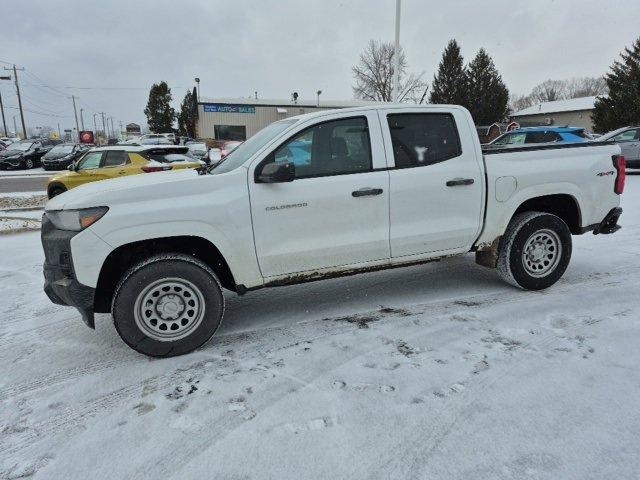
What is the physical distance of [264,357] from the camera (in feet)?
11.7

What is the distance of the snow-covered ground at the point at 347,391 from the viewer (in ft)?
7.93

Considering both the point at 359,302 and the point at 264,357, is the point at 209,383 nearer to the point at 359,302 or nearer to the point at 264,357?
the point at 264,357

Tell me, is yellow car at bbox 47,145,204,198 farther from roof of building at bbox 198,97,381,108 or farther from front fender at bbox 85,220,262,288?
roof of building at bbox 198,97,381,108

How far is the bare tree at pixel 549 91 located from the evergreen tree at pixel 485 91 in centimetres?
5448

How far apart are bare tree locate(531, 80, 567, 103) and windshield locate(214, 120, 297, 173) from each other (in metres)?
106

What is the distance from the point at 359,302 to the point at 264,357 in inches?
54.3

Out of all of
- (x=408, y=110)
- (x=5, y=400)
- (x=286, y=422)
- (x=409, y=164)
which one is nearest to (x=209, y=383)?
(x=286, y=422)

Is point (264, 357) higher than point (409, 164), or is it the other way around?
point (409, 164)

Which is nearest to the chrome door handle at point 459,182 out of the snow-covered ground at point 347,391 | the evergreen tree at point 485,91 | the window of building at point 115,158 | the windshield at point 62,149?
the snow-covered ground at point 347,391

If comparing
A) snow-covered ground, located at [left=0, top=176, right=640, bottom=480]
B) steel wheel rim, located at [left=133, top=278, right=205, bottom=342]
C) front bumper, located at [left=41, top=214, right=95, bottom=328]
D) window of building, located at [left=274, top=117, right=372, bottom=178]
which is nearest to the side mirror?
window of building, located at [left=274, top=117, right=372, bottom=178]

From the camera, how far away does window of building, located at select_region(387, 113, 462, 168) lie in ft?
13.6

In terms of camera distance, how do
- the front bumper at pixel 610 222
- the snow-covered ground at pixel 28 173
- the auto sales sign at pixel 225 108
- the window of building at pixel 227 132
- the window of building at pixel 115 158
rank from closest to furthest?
the front bumper at pixel 610 222 → the window of building at pixel 115 158 → the snow-covered ground at pixel 28 173 → the auto sales sign at pixel 225 108 → the window of building at pixel 227 132

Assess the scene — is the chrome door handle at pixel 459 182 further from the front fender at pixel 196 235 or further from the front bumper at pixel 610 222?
the front fender at pixel 196 235

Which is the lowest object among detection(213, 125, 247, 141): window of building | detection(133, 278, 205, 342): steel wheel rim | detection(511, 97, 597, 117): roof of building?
detection(133, 278, 205, 342): steel wheel rim
